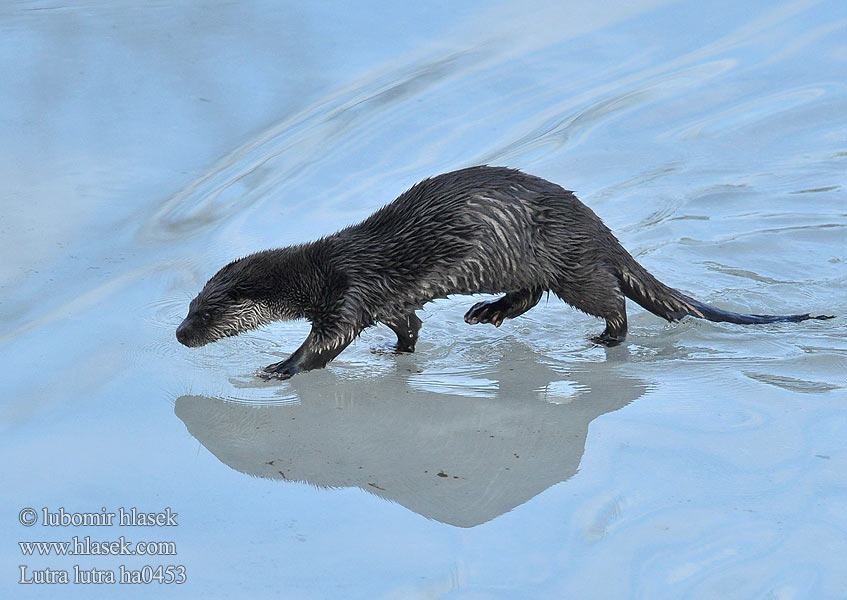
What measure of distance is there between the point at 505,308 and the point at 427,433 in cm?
112

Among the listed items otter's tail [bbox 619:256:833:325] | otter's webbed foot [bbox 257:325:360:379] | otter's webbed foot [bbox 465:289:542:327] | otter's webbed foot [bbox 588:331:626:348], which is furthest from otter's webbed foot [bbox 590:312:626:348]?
otter's webbed foot [bbox 257:325:360:379]

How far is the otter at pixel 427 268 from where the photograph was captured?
4.26m

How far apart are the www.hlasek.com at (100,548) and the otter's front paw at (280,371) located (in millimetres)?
1051

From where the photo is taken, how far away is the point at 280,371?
419 centimetres

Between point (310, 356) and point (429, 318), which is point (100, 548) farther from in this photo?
point (429, 318)

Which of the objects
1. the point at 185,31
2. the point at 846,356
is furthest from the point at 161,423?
the point at 185,31

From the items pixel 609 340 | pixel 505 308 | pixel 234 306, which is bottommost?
pixel 609 340

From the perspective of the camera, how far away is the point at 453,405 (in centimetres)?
389

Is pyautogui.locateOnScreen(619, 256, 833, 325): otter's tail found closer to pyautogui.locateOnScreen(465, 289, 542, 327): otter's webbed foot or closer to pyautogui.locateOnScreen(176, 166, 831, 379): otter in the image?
pyautogui.locateOnScreen(176, 166, 831, 379): otter

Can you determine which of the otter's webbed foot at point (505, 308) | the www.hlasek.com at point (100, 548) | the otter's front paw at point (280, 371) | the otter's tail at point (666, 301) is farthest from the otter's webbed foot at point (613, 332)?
the www.hlasek.com at point (100, 548)

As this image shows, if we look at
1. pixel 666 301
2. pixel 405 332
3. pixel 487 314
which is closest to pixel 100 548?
pixel 405 332

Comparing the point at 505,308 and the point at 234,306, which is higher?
the point at 234,306

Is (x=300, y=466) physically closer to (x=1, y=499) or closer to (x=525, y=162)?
(x=1, y=499)

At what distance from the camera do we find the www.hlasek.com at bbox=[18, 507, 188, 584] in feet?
9.55
